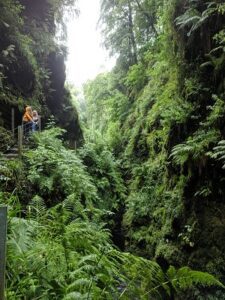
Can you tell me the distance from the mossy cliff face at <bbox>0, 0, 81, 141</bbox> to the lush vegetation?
2.3 inches

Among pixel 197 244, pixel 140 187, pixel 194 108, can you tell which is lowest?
pixel 197 244

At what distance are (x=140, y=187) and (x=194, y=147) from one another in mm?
5662

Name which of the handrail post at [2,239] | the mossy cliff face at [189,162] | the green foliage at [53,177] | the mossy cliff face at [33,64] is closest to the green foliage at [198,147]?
the mossy cliff face at [189,162]

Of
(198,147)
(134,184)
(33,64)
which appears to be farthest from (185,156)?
(33,64)

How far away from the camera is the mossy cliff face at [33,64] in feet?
41.1

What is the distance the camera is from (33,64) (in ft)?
45.7

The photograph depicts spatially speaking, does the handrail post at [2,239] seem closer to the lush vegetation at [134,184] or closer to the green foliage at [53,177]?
the lush vegetation at [134,184]

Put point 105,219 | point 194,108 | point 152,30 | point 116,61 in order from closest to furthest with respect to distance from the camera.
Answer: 1. point 194,108
2. point 105,219
3. point 152,30
4. point 116,61

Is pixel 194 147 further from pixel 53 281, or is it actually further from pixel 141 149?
pixel 141 149

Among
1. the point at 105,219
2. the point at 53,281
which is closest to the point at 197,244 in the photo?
the point at 105,219

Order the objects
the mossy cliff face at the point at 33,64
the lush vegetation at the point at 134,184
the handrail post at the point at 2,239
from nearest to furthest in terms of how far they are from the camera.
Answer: the handrail post at the point at 2,239 → the lush vegetation at the point at 134,184 → the mossy cliff face at the point at 33,64

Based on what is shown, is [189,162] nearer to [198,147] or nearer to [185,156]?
[185,156]

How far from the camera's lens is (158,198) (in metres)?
11.5

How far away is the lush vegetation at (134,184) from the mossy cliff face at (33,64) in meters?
0.06
